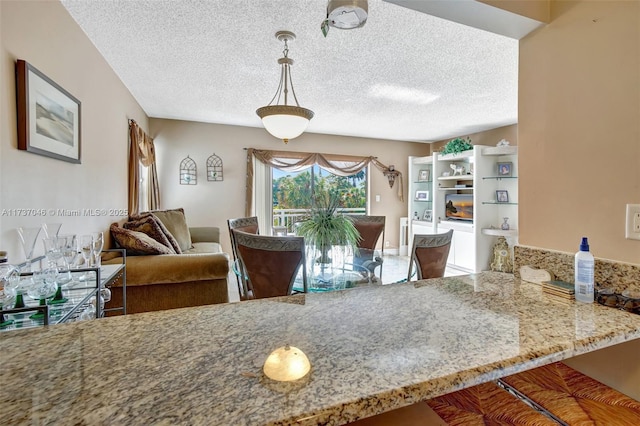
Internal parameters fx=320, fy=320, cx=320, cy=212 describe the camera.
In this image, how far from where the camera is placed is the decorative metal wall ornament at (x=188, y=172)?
498cm

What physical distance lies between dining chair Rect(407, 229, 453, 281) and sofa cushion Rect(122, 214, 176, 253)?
88.1 inches

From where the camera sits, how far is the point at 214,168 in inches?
202

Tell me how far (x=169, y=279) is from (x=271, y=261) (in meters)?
1.20

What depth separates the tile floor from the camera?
3835 mm

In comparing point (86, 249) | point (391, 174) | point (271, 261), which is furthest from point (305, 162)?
point (86, 249)

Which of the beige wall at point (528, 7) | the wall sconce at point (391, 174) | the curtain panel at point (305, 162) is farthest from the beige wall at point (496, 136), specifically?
the beige wall at point (528, 7)

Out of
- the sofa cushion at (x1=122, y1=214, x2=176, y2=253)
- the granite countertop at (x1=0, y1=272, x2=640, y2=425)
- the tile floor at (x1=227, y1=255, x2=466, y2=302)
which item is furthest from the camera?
the tile floor at (x1=227, y1=255, x2=466, y2=302)

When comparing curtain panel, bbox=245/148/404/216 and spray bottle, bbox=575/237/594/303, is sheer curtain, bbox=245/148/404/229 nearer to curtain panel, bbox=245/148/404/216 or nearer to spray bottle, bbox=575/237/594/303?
curtain panel, bbox=245/148/404/216

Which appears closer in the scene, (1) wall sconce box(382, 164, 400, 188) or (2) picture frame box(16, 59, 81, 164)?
(2) picture frame box(16, 59, 81, 164)

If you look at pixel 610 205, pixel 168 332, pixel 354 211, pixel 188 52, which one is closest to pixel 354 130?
pixel 354 211

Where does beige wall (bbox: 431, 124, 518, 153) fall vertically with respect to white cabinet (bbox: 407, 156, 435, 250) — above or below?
above

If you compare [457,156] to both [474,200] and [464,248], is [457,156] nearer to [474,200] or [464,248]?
[474,200]

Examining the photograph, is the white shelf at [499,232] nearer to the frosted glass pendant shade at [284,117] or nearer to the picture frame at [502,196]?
the picture frame at [502,196]

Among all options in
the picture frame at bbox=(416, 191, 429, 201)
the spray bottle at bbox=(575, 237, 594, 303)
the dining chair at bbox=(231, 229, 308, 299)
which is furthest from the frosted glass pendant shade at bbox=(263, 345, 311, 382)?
the picture frame at bbox=(416, 191, 429, 201)
